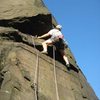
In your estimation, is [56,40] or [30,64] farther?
[56,40]

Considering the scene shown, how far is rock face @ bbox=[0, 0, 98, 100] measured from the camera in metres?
9.59

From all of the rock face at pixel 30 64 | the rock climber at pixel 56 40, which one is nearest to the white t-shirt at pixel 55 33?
the rock climber at pixel 56 40

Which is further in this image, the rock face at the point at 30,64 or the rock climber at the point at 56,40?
the rock climber at the point at 56,40

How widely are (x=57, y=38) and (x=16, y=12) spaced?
2457 millimetres

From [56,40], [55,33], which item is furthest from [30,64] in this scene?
[55,33]

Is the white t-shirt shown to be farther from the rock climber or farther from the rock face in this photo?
the rock face

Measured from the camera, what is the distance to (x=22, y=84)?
959 centimetres

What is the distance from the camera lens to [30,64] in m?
11.1

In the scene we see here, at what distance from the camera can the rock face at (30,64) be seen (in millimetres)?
9594

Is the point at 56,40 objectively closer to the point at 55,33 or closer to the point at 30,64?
the point at 55,33

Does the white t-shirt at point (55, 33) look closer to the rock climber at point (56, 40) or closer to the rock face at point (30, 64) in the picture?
the rock climber at point (56, 40)

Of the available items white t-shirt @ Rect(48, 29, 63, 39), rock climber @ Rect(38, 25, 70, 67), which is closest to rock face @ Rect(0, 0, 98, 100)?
rock climber @ Rect(38, 25, 70, 67)

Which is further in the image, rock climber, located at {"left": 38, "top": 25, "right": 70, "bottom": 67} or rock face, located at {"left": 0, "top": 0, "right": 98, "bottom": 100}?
rock climber, located at {"left": 38, "top": 25, "right": 70, "bottom": 67}

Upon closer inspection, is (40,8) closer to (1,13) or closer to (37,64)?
(1,13)
